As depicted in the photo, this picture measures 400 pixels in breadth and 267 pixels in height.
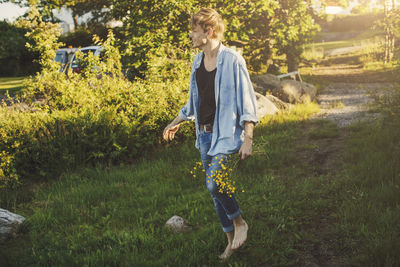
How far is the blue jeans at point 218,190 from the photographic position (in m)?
3.04

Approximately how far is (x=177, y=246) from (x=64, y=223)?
162 cm

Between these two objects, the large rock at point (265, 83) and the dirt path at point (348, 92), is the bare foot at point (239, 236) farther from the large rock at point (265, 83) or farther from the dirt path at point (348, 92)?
the large rock at point (265, 83)

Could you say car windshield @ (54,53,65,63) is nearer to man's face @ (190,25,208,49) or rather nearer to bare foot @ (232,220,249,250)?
man's face @ (190,25,208,49)

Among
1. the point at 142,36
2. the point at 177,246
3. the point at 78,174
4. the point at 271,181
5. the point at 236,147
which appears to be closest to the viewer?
the point at 236,147

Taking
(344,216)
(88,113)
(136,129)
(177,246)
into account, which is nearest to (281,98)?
(136,129)

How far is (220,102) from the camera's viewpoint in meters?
3.06

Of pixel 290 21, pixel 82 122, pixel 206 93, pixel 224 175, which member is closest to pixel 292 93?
pixel 290 21

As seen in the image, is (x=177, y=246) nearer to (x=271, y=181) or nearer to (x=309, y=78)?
(x=271, y=181)

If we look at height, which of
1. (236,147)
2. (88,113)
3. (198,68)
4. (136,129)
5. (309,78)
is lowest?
(309,78)

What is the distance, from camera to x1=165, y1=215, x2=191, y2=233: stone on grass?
13.4ft

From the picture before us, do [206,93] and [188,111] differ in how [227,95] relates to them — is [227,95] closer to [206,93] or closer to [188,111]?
[206,93]

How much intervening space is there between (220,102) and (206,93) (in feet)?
0.84

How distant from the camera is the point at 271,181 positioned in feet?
17.1

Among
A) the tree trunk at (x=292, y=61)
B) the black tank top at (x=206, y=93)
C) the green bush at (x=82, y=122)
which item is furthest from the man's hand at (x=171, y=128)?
the tree trunk at (x=292, y=61)
